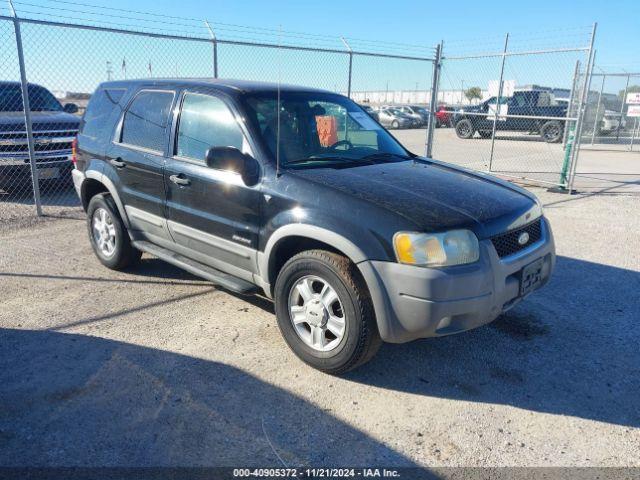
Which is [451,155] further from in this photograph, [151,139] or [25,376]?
[25,376]

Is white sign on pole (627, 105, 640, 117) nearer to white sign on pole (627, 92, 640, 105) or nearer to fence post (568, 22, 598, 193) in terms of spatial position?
white sign on pole (627, 92, 640, 105)

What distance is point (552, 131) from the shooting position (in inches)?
803

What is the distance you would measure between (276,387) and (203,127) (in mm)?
2113

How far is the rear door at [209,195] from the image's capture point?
12.5ft

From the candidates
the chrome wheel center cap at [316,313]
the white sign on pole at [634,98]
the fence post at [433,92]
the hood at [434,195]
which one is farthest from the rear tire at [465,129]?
the chrome wheel center cap at [316,313]

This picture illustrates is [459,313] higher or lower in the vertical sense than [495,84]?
lower

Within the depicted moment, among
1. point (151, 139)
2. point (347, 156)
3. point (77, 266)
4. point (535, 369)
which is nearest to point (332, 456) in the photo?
point (535, 369)

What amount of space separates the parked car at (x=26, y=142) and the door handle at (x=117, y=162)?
13.2 ft

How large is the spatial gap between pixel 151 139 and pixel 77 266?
1.85 metres

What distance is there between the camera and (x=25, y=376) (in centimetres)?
338

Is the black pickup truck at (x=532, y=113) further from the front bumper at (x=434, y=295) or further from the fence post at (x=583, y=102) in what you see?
the front bumper at (x=434, y=295)

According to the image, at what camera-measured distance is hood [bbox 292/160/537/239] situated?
10.3ft

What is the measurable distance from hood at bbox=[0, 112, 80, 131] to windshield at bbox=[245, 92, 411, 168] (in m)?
6.11

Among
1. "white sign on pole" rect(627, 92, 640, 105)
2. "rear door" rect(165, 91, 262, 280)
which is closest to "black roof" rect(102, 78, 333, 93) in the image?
"rear door" rect(165, 91, 262, 280)
